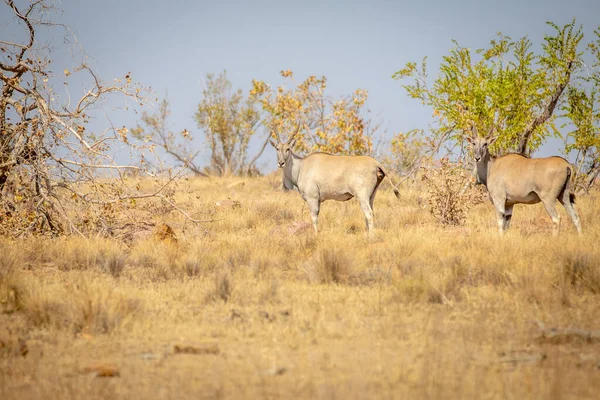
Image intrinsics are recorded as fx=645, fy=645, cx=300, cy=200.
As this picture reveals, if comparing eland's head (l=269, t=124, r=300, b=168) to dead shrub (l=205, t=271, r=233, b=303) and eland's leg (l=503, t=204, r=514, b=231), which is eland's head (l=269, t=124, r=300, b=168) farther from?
dead shrub (l=205, t=271, r=233, b=303)

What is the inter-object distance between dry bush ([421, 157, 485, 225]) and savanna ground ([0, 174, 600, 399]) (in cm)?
267

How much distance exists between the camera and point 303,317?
752 cm

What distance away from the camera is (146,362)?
6070 mm

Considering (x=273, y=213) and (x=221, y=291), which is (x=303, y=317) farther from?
(x=273, y=213)

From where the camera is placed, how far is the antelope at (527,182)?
1240 cm

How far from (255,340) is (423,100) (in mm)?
17012

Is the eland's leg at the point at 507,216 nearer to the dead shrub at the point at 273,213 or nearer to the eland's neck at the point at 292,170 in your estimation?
the eland's neck at the point at 292,170

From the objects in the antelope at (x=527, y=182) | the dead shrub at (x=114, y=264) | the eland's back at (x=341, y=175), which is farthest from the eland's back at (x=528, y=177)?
the dead shrub at (x=114, y=264)

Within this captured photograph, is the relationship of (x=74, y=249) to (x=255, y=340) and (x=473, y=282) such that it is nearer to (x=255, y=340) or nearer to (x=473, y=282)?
(x=255, y=340)

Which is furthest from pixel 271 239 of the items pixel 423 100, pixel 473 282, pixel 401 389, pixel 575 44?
pixel 575 44

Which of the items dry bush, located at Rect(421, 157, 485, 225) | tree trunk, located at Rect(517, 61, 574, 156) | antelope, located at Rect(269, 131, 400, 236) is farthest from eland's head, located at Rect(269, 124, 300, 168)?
tree trunk, located at Rect(517, 61, 574, 156)

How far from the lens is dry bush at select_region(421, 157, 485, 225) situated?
15.5 metres

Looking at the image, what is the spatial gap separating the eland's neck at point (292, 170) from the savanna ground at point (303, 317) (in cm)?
291

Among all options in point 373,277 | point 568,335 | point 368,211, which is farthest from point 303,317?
point 368,211
